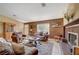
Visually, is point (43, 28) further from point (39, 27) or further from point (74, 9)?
point (74, 9)

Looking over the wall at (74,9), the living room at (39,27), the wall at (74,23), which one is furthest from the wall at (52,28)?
the wall at (74,9)

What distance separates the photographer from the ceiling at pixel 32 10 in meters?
2.51

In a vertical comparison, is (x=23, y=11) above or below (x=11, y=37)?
above

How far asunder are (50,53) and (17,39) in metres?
0.67

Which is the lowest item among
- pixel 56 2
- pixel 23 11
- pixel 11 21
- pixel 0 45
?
pixel 0 45

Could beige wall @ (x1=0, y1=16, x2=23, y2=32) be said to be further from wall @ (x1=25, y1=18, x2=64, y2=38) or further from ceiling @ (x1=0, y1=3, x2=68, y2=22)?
wall @ (x1=25, y1=18, x2=64, y2=38)

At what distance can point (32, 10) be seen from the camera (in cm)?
255

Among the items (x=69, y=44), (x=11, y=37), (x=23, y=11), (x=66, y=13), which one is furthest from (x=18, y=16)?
(x=69, y=44)

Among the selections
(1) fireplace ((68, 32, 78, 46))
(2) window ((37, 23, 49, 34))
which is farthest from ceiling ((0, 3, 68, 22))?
(1) fireplace ((68, 32, 78, 46))

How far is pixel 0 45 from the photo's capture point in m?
2.48

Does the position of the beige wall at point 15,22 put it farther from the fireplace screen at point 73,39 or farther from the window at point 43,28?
the fireplace screen at point 73,39

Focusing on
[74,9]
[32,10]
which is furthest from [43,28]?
[74,9]

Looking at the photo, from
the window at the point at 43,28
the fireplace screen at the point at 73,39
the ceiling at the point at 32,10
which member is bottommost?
the fireplace screen at the point at 73,39
